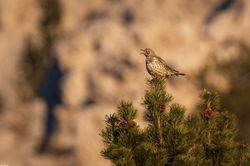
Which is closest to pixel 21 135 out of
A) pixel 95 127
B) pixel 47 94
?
pixel 47 94

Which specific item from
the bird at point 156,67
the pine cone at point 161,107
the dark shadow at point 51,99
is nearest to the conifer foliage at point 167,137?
the pine cone at point 161,107

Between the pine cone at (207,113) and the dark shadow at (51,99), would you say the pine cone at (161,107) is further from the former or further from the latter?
the dark shadow at (51,99)

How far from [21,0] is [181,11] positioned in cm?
2084

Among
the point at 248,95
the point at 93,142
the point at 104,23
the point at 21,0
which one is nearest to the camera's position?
the point at 248,95

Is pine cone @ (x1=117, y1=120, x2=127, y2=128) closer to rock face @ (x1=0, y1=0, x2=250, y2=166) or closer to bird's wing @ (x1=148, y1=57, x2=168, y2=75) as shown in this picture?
bird's wing @ (x1=148, y1=57, x2=168, y2=75)

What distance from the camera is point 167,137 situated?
8.16 m

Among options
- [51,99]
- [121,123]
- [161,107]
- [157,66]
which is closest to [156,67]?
[157,66]

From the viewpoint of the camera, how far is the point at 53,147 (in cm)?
5172

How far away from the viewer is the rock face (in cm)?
4838

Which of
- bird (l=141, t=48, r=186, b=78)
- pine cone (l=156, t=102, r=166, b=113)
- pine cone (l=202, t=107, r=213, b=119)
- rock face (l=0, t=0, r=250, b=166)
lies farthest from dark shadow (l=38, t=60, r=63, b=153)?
pine cone (l=156, t=102, r=166, b=113)

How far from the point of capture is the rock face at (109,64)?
159ft

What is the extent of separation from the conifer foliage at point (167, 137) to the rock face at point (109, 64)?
116 ft

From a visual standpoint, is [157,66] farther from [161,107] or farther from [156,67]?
[161,107]

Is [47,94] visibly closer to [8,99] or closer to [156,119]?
[8,99]
